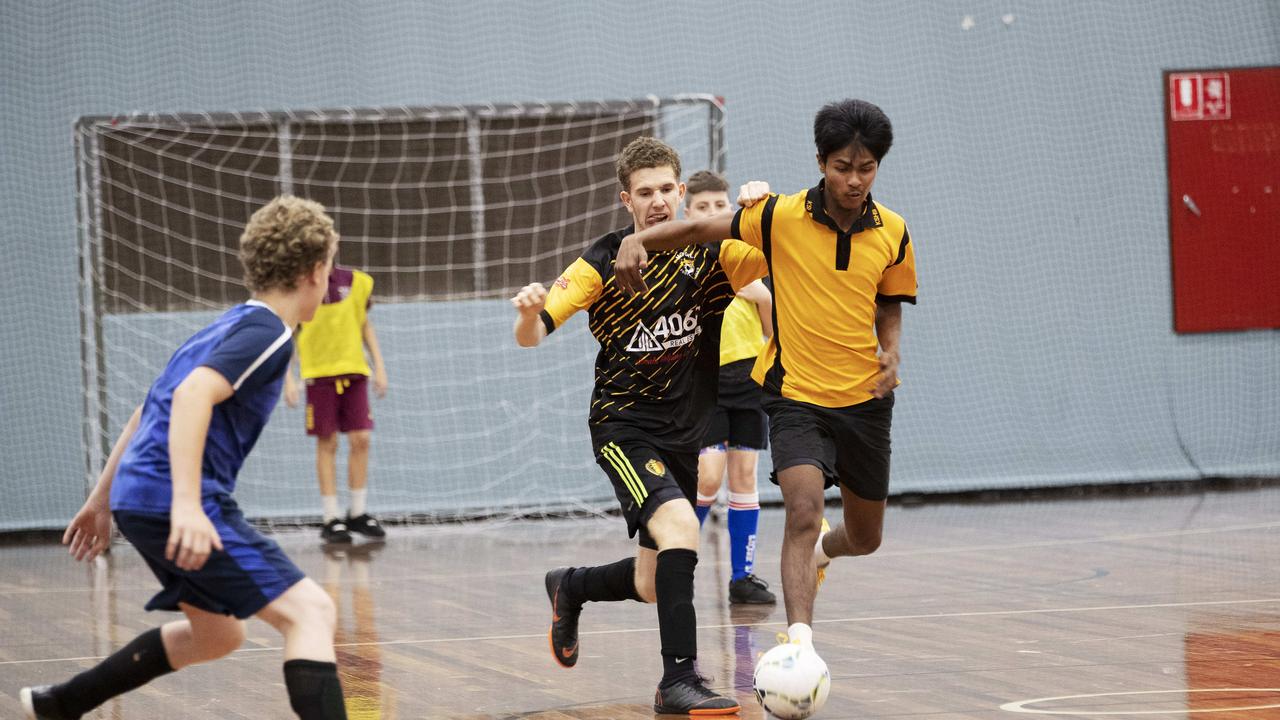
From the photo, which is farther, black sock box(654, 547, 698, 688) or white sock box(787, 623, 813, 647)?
black sock box(654, 547, 698, 688)

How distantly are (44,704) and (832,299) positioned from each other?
2466mm

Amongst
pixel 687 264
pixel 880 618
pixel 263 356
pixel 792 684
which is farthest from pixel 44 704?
pixel 880 618

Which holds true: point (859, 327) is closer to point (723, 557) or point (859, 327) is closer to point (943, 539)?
point (723, 557)

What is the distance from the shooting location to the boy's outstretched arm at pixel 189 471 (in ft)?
9.96

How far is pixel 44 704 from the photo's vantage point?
11.7 ft

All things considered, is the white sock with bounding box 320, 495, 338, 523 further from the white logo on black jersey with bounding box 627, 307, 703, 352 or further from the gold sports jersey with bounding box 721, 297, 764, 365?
the white logo on black jersey with bounding box 627, 307, 703, 352

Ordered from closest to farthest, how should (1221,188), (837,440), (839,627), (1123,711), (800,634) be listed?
(1123,711) < (800,634) < (837,440) < (839,627) < (1221,188)

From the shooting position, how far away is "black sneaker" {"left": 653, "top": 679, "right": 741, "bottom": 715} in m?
4.10

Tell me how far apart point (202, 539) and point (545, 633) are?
9.53 feet

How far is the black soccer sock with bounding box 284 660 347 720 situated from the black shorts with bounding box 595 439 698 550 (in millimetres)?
1297

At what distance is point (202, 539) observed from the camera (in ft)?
10.00

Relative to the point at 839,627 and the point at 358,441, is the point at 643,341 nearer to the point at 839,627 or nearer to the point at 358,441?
the point at 839,627

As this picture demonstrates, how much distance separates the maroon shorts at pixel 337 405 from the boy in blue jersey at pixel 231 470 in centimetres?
590

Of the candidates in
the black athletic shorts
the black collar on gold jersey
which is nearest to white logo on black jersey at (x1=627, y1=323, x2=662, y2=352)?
the black collar on gold jersey
